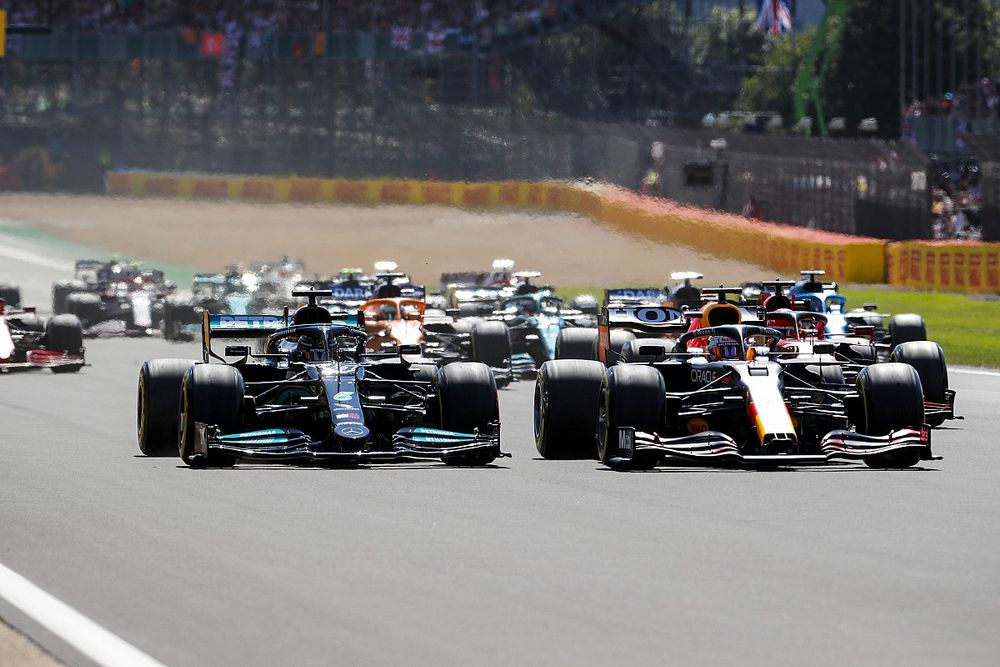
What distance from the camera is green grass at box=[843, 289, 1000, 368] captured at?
3159 centimetres

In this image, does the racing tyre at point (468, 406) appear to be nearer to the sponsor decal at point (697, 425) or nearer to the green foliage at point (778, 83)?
the sponsor decal at point (697, 425)

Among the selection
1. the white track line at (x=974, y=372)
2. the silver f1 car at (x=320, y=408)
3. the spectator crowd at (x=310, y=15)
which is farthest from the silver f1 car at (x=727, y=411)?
the spectator crowd at (x=310, y=15)

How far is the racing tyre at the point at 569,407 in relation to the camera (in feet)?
54.2

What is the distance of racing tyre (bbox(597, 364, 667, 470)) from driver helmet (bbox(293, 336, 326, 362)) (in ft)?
8.83

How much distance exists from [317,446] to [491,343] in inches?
393

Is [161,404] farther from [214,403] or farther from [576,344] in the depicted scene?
→ [576,344]

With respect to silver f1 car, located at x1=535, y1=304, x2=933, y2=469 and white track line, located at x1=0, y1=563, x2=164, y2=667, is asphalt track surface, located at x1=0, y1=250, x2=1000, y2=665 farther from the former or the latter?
silver f1 car, located at x1=535, y1=304, x2=933, y2=469

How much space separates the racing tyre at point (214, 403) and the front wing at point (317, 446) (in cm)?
8

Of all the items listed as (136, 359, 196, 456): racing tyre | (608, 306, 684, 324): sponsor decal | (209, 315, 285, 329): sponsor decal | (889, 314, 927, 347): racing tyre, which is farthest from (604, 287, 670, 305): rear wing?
(136, 359, 196, 456): racing tyre

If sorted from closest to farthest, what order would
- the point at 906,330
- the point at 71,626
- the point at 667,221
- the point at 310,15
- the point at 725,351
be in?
the point at 71,626
the point at 725,351
the point at 906,330
the point at 667,221
the point at 310,15

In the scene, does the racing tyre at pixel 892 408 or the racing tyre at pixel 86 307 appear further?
the racing tyre at pixel 86 307

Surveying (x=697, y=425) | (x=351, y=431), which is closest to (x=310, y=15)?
(x=697, y=425)

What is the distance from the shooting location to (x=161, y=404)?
55.6ft

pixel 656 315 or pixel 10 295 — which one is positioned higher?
pixel 656 315
